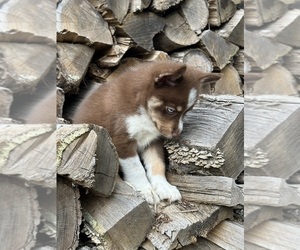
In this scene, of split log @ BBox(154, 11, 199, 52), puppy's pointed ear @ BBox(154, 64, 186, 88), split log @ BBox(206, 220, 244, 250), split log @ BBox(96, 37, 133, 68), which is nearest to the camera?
puppy's pointed ear @ BBox(154, 64, 186, 88)

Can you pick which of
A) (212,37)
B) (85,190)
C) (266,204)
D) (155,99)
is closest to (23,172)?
(266,204)

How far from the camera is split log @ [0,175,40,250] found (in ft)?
2.37

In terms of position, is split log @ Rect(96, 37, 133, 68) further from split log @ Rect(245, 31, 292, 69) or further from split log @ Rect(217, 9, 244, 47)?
split log @ Rect(245, 31, 292, 69)

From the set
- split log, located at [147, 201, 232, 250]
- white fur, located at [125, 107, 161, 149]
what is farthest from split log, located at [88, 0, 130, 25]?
split log, located at [147, 201, 232, 250]

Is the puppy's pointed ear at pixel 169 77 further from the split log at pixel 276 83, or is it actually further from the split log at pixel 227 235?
the split log at pixel 276 83

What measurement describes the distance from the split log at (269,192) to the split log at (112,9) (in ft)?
3.92

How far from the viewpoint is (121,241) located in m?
1.41

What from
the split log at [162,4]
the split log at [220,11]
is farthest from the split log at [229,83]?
the split log at [162,4]

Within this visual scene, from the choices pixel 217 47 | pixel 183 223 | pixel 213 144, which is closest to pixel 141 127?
pixel 213 144

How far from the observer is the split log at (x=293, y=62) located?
0.65 meters

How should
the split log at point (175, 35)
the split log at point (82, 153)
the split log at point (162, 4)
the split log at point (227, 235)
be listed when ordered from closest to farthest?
1. the split log at point (82, 153)
2. the split log at point (227, 235)
3. the split log at point (162, 4)
4. the split log at point (175, 35)

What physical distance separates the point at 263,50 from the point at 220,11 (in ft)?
5.49

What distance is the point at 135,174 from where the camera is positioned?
1.68m

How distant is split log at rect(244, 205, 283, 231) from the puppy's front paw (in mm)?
883
